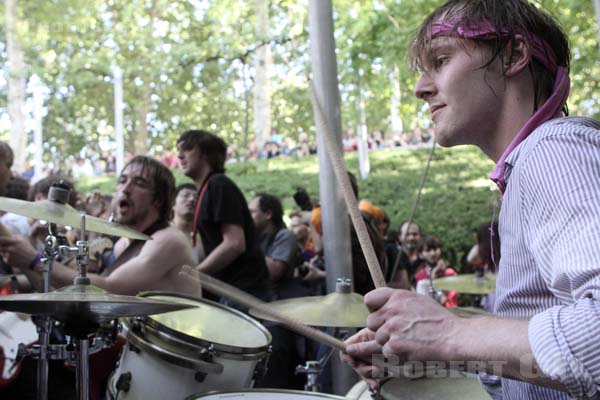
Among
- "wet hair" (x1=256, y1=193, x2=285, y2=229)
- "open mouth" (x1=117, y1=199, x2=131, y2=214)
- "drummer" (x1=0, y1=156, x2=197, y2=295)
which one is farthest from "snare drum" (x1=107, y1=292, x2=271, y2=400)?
"wet hair" (x1=256, y1=193, x2=285, y2=229)

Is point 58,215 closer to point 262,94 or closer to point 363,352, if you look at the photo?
point 363,352

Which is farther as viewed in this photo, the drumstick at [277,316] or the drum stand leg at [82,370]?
the drum stand leg at [82,370]

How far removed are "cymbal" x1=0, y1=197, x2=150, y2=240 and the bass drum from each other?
49.3 inches

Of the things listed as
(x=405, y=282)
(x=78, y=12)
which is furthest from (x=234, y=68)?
(x=405, y=282)

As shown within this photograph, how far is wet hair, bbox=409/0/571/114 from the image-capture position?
1455 mm

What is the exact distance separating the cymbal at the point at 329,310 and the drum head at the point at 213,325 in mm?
350

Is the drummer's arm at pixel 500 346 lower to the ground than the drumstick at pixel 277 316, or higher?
higher

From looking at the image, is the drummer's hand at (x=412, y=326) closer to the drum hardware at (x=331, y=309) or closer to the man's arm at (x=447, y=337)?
the man's arm at (x=447, y=337)

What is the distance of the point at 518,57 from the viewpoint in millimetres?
1457

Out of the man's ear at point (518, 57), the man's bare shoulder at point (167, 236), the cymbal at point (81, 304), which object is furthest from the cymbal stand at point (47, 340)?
the man's ear at point (518, 57)

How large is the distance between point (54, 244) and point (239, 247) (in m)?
1.68

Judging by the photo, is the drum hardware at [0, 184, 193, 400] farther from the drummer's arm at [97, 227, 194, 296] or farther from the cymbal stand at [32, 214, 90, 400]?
the drummer's arm at [97, 227, 194, 296]

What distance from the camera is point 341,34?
345 inches

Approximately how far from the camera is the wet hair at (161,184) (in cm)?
385
